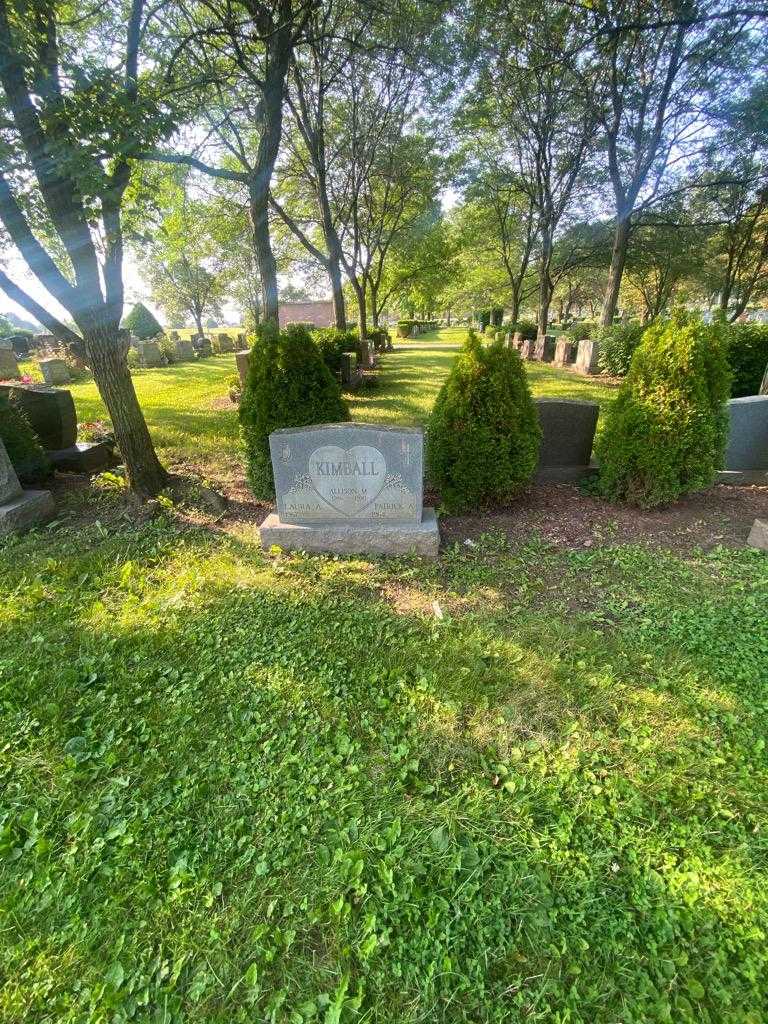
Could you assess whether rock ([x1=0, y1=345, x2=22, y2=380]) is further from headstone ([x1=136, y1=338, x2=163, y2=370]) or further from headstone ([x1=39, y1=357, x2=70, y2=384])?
headstone ([x1=136, y1=338, x2=163, y2=370])

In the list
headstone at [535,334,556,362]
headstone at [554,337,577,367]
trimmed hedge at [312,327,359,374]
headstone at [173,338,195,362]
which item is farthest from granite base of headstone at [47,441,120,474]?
headstone at [173,338,195,362]

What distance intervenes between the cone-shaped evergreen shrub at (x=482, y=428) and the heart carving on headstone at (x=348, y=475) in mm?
816

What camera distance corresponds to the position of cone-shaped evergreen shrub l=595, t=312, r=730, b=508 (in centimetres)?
384

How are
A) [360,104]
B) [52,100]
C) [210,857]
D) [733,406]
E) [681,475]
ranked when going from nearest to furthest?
[210,857] → [52,100] → [681,475] → [733,406] → [360,104]

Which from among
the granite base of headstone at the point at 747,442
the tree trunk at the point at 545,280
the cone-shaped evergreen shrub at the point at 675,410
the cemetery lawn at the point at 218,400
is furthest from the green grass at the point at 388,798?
the tree trunk at the point at 545,280

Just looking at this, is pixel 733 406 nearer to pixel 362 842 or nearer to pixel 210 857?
pixel 362 842

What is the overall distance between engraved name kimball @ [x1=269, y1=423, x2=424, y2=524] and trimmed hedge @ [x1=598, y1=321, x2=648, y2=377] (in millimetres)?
10725

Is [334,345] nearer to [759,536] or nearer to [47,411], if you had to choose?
[47,411]

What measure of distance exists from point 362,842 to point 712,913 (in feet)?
3.82

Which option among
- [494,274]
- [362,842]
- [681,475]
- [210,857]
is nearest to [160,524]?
[210,857]

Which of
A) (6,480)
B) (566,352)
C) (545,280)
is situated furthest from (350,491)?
(545,280)

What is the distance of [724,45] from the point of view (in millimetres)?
9344

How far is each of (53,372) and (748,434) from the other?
1617 cm

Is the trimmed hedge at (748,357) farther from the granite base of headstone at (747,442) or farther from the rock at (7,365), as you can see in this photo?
the rock at (7,365)
